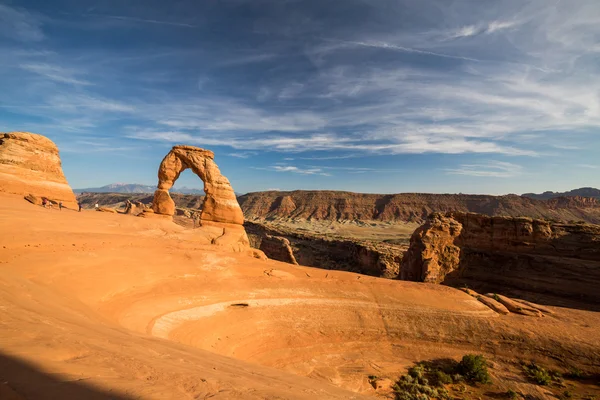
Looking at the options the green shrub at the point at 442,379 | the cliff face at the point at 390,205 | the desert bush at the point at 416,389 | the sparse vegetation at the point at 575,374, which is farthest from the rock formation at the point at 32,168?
the cliff face at the point at 390,205

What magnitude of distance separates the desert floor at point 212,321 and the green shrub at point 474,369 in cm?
69

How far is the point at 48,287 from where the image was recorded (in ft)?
Result: 30.6

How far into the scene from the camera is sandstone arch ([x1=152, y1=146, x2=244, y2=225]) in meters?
21.8

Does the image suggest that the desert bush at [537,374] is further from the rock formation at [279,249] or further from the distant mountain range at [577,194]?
the distant mountain range at [577,194]

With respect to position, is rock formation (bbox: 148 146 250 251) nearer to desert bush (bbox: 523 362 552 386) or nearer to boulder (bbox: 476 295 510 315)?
boulder (bbox: 476 295 510 315)

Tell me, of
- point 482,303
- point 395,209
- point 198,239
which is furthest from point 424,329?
point 395,209

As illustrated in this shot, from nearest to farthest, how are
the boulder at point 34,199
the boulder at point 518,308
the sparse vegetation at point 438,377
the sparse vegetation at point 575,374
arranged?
the sparse vegetation at point 438,377, the sparse vegetation at point 575,374, the boulder at point 518,308, the boulder at point 34,199

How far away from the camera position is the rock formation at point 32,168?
18.2 metres

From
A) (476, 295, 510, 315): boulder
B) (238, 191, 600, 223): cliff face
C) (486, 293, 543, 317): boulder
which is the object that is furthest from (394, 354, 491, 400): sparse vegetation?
(238, 191, 600, 223): cliff face

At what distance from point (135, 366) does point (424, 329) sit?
15.5 meters

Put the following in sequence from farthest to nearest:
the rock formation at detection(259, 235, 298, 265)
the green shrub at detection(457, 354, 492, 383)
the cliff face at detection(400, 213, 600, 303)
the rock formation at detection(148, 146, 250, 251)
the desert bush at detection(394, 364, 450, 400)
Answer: the rock formation at detection(259, 235, 298, 265) → the cliff face at detection(400, 213, 600, 303) → the rock formation at detection(148, 146, 250, 251) → the green shrub at detection(457, 354, 492, 383) → the desert bush at detection(394, 364, 450, 400)

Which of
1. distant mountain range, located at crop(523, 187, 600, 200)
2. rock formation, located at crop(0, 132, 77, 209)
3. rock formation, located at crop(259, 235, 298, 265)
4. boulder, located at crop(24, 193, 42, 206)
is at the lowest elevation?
rock formation, located at crop(259, 235, 298, 265)

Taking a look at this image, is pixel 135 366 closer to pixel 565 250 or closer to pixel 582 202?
pixel 565 250

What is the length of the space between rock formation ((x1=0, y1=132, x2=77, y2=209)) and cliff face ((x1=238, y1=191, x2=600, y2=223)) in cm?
10488
